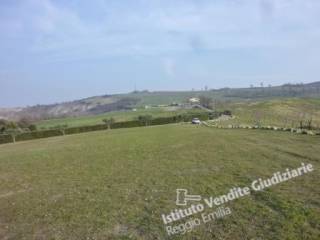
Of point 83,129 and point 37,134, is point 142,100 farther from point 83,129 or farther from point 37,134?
point 37,134

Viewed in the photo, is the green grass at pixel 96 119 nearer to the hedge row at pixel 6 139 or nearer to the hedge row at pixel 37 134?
the hedge row at pixel 37 134

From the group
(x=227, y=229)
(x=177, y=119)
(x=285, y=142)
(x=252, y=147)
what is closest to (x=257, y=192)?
(x=227, y=229)

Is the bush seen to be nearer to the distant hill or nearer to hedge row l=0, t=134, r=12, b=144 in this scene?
hedge row l=0, t=134, r=12, b=144

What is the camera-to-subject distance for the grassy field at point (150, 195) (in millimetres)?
7301

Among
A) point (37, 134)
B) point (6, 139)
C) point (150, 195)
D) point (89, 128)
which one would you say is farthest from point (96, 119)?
point (150, 195)

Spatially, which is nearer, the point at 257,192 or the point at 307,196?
the point at 307,196

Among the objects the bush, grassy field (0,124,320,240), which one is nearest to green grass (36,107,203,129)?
the bush

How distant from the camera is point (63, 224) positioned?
26.8ft

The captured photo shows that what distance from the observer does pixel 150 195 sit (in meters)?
9.95

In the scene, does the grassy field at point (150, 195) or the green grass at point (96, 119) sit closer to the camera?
the grassy field at point (150, 195)

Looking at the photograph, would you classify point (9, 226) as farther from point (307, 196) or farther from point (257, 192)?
point (307, 196)

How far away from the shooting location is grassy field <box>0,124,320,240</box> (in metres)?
7.30

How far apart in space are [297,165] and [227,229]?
6.50 metres

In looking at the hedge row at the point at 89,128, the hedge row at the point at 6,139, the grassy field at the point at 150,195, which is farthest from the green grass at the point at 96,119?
the grassy field at the point at 150,195
